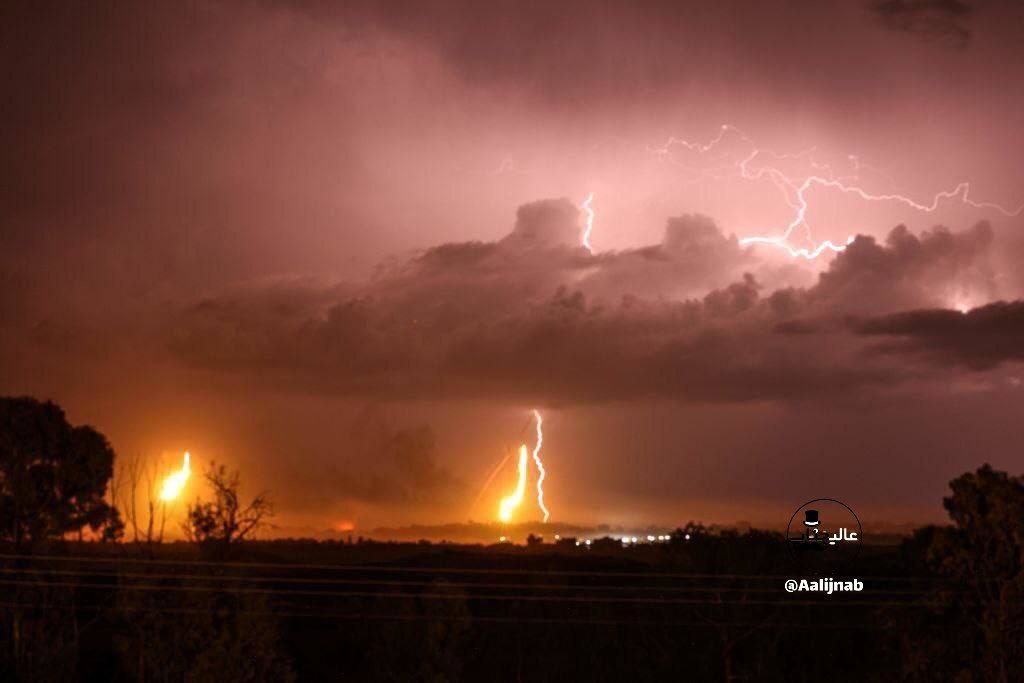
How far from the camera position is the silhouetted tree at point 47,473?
4581cm

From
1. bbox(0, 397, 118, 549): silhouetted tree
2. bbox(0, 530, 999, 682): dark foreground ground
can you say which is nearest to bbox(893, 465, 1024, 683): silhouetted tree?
bbox(0, 530, 999, 682): dark foreground ground

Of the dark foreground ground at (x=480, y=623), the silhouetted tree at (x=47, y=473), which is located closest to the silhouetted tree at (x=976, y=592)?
the dark foreground ground at (x=480, y=623)

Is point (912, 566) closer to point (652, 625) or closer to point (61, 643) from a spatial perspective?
point (652, 625)

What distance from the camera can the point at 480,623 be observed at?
67250 millimetres

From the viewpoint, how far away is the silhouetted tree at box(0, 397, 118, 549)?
45.8m

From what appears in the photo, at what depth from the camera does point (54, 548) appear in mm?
47375

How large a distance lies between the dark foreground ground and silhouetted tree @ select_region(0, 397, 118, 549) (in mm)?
1683

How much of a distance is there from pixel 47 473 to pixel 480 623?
29.8 m

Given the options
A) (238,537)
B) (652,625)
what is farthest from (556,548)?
(238,537)

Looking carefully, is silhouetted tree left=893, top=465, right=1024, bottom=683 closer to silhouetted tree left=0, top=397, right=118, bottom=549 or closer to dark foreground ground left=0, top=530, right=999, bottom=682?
dark foreground ground left=0, top=530, right=999, bottom=682

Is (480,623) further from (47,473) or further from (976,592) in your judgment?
(976,592)

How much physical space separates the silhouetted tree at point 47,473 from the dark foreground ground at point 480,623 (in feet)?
5.52

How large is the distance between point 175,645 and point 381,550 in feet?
345

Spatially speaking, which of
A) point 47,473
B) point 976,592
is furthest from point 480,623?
point 976,592
